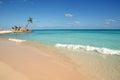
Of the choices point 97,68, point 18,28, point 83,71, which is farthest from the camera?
point 18,28

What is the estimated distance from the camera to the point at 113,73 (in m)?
5.28

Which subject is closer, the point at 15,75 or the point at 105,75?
the point at 15,75

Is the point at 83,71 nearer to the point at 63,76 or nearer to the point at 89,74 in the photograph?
the point at 89,74

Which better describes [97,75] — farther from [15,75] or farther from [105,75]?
[15,75]

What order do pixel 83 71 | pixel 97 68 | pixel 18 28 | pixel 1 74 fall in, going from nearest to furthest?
pixel 1 74
pixel 83 71
pixel 97 68
pixel 18 28

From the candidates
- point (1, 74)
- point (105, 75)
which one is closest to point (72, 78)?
point (105, 75)

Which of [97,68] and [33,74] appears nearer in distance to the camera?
[33,74]

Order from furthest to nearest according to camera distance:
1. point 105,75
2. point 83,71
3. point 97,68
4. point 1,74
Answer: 1. point 97,68
2. point 83,71
3. point 105,75
4. point 1,74

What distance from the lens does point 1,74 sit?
470 cm

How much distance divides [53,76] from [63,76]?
0.40m

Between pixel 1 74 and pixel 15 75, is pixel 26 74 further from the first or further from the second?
pixel 1 74

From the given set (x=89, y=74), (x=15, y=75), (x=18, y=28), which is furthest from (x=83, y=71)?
(x=18, y=28)

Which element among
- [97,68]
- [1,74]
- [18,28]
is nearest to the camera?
[1,74]

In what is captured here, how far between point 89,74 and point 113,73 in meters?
1.06
